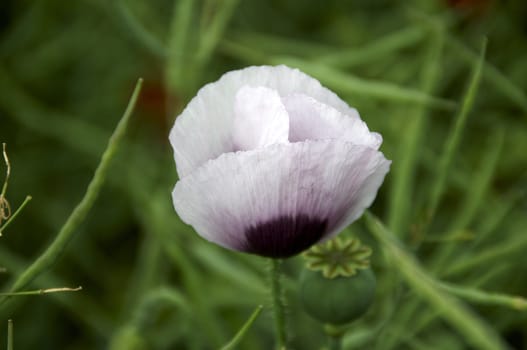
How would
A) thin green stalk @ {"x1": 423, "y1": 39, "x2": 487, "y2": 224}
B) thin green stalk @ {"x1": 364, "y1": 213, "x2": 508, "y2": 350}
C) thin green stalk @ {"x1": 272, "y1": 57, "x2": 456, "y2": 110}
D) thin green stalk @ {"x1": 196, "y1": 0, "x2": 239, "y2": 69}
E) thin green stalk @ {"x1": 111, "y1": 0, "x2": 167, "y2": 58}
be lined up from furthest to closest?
thin green stalk @ {"x1": 196, "y1": 0, "x2": 239, "y2": 69} → thin green stalk @ {"x1": 111, "y1": 0, "x2": 167, "y2": 58} → thin green stalk @ {"x1": 272, "y1": 57, "x2": 456, "y2": 110} → thin green stalk @ {"x1": 423, "y1": 39, "x2": 487, "y2": 224} → thin green stalk @ {"x1": 364, "y1": 213, "x2": 508, "y2": 350}

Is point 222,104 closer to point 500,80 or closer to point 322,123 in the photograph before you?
point 322,123

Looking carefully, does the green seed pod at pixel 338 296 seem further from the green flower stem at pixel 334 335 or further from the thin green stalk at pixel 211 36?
the thin green stalk at pixel 211 36

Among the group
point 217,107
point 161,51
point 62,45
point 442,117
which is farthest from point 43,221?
point 217,107

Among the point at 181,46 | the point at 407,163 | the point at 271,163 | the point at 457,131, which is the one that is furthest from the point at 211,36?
the point at 271,163

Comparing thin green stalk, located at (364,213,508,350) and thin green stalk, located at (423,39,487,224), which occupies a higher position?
thin green stalk, located at (423,39,487,224)

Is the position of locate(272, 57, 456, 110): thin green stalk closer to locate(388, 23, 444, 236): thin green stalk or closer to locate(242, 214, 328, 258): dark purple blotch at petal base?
locate(388, 23, 444, 236): thin green stalk

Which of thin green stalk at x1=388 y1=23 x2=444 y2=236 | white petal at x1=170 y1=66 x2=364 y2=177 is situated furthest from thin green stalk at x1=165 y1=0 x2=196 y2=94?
white petal at x1=170 y1=66 x2=364 y2=177

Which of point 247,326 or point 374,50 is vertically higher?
point 374,50
